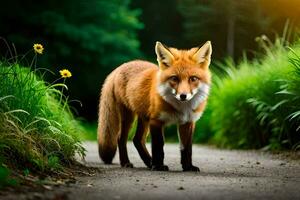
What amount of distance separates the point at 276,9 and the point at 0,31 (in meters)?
13.1

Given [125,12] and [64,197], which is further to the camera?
[125,12]

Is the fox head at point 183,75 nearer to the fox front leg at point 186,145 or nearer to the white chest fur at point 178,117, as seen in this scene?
the white chest fur at point 178,117

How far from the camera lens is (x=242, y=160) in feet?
32.2

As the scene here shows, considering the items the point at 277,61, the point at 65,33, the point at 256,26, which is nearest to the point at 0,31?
the point at 65,33

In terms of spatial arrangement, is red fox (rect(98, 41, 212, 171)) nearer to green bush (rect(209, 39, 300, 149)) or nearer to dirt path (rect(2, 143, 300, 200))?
dirt path (rect(2, 143, 300, 200))

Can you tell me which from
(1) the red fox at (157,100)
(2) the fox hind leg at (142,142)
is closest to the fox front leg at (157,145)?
(1) the red fox at (157,100)

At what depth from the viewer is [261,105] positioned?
11500 millimetres

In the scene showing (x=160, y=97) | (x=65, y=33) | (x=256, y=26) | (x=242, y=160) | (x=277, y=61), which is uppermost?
(x=256, y=26)

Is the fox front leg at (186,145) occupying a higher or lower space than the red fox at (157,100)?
lower

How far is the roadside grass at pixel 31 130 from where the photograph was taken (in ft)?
21.0

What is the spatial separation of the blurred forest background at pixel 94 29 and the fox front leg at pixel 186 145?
40.4 feet

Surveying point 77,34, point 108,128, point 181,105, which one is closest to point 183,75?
point 181,105

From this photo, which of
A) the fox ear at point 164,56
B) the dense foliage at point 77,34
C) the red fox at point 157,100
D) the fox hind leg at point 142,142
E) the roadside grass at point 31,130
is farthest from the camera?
the dense foliage at point 77,34

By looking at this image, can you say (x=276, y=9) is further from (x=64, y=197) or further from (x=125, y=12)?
(x=64, y=197)
